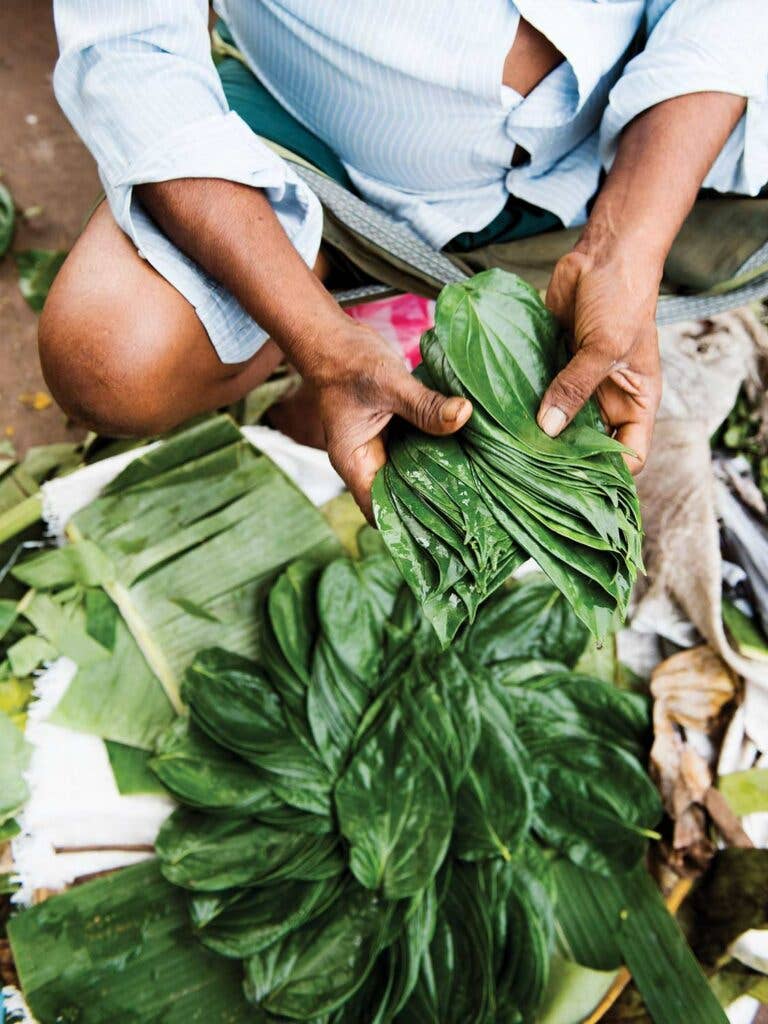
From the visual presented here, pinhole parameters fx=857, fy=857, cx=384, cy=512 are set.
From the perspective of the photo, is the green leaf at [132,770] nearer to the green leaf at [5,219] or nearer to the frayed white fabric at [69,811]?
the frayed white fabric at [69,811]

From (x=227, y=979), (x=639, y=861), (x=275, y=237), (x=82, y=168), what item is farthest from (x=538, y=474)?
(x=82, y=168)

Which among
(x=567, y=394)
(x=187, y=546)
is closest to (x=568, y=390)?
(x=567, y=394)

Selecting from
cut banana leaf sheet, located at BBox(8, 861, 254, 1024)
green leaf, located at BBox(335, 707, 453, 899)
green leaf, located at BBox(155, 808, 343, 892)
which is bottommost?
cut banana leaf sheet, located at BBox(8, 861, 254, 1024)

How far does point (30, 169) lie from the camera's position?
89.7 inches

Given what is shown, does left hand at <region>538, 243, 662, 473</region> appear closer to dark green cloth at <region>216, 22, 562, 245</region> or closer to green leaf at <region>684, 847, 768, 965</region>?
dark green cloth at <region>216, 22, 562, 245</region>

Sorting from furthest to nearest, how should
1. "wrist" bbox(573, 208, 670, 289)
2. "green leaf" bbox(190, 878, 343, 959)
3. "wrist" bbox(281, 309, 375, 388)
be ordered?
1. "green leaf" bbox(190, 878, 343, 959)
2. "wrist" bbox(573, 208, 670, 289)
3. "wrist" bbox(281, 309, 375, 388)

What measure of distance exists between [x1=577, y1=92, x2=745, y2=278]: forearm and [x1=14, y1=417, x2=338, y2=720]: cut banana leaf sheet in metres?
0.77

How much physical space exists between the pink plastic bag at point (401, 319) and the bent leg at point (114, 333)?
62 centimetres

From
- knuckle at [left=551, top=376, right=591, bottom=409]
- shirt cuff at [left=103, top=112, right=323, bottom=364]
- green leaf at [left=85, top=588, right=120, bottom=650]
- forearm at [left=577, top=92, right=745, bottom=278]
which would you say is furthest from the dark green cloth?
green leaf at [left=85, top=588, right=120, bottom=650]

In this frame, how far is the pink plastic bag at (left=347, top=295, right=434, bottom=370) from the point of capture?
6.48 ft

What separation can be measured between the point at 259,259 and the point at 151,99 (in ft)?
0.88

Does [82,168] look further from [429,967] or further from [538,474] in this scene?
[429,967]

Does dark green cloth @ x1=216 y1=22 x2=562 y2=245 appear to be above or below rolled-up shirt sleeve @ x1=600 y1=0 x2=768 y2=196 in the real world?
below

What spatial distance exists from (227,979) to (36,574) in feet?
2.62
